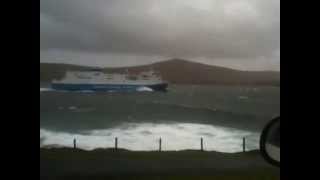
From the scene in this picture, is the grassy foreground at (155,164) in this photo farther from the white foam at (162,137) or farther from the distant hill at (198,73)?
the distant hill at (198,73)

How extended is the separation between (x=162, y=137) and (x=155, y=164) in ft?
0.41

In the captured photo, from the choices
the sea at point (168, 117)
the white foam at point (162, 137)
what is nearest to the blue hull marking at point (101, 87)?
the sea at point (168, 117)

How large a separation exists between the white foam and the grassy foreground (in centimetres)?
3

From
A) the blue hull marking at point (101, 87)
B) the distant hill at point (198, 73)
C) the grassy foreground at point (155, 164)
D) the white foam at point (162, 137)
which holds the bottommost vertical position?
the grassy foreground at point (155, 164)

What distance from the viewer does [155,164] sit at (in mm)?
1544

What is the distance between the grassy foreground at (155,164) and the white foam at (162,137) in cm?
3

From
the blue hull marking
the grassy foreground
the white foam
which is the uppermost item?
the blue hull marking

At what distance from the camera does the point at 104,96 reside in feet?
5.26

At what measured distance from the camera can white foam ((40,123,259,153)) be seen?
1.52 metres

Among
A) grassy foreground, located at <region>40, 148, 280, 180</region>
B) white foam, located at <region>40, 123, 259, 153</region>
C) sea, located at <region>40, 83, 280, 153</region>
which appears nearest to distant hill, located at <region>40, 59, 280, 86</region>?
sea, located at <region>40, 83, 280, 153</region>

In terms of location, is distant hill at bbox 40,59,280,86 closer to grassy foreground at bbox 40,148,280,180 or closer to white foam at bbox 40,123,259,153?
white foam at bbox 40,123,259,153

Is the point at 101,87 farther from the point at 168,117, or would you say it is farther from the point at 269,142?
the point at 269,142

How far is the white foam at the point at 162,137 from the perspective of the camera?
1.52 meters
